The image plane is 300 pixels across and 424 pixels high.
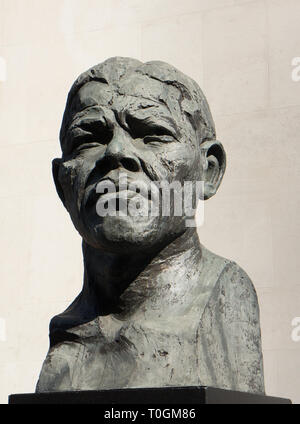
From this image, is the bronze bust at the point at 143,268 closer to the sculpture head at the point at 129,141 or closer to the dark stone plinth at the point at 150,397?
the sculpture head at the point at 129,141

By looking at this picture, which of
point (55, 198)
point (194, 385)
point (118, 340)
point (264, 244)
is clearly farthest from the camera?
point (55, 198)

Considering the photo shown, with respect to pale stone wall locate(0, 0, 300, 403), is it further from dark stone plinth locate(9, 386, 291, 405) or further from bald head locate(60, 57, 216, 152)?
dark stone plinth locate(9, 386, 291, 405)

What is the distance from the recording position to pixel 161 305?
129 inches

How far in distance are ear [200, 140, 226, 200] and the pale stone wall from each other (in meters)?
1.63

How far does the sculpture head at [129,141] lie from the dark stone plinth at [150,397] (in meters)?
0.52

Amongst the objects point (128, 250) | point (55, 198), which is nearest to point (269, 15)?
point (55, 198)

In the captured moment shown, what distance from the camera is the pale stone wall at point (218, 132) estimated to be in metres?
5.17

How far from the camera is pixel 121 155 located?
324cm

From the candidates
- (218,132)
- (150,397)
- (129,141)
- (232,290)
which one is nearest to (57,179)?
(129,141)

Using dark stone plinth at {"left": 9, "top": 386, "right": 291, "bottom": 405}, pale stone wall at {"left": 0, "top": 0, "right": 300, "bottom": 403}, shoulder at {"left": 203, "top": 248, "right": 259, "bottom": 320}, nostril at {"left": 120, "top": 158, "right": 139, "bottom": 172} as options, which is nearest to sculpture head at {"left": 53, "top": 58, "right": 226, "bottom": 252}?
nostril at {"left": 120, "top": 158, "right": 139, "bottom": 172}

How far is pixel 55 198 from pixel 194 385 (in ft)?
9.49

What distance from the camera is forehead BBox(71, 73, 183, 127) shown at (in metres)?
3.32

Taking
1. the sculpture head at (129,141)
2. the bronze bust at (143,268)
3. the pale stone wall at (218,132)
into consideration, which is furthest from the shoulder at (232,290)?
the pale stone wall at (218,132)

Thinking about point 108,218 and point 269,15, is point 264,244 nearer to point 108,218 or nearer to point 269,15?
point 269,15
